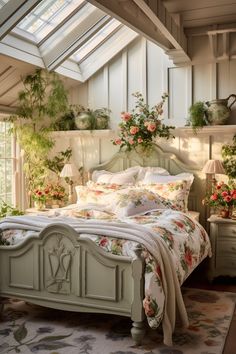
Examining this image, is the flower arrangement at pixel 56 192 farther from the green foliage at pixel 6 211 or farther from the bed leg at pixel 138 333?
the bed leg at pixel 138 333

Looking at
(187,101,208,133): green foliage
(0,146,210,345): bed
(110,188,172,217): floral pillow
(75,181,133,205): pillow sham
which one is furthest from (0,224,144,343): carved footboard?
(187,101,208,133): green foliage

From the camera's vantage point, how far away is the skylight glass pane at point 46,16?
14.6 ft

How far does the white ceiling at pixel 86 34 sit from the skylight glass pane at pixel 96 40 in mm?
32

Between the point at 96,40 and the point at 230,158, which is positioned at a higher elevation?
the point at 96,40

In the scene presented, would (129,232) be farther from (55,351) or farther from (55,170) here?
(55,170)

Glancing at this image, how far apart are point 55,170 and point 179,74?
2090 millimetres

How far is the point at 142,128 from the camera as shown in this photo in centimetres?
529

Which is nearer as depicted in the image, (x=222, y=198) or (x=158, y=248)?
(x=158, y=248)

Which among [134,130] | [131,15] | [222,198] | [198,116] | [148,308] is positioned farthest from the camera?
[134,130]

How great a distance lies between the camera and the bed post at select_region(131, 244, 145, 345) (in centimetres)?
291

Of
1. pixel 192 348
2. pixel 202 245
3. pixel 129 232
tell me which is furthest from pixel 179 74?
pixel 192 348

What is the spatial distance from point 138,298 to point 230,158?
2651 mm

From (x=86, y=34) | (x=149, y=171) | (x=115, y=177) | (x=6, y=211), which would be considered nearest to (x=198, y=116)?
(x=149, y=171)

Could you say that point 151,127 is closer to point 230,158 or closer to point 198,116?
point 198,116
